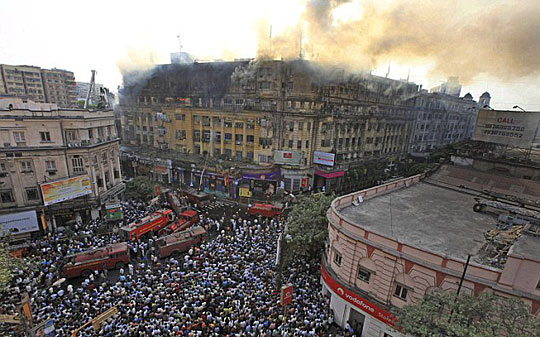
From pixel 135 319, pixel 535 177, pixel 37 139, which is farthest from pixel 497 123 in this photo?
pixel 37 139

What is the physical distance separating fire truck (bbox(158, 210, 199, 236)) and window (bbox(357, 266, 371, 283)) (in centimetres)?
1928

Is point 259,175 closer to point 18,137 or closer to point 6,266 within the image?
point 18,137

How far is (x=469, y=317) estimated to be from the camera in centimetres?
1107

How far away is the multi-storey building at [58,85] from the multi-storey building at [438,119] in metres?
100

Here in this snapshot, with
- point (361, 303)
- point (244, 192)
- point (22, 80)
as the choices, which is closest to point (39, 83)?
point (22, 80)

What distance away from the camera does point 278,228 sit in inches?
1189

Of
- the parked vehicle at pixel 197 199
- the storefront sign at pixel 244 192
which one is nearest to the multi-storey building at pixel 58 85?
the parked vehicle at pixel 197 199

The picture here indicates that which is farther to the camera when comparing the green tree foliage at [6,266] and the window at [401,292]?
the green tree foliage at [6,266]

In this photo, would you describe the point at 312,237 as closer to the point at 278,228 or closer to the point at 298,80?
the point at 278,228

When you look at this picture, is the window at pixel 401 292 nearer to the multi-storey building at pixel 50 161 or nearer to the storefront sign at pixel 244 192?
the storefront sign at pixel 244 192

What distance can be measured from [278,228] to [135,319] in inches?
668

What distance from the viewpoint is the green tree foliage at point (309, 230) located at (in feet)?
67.0

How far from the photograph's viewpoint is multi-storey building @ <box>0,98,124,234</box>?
26.1m

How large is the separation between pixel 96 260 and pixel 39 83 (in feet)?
→ 307
